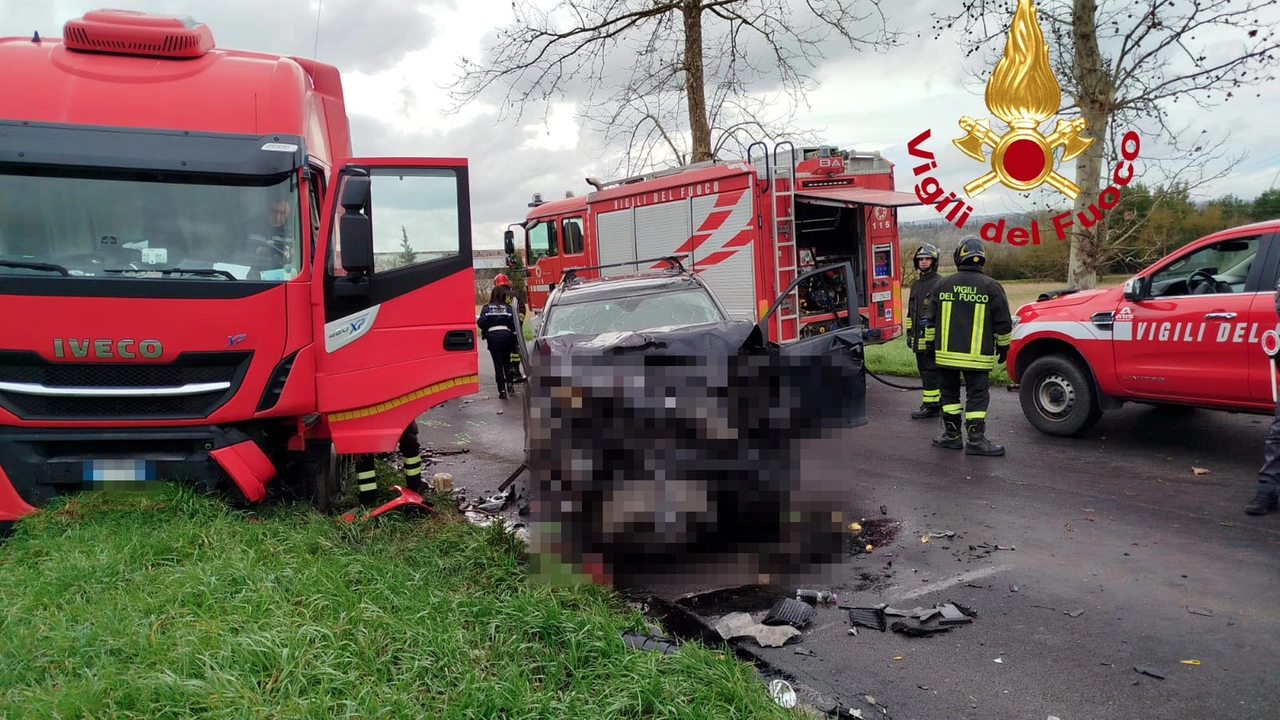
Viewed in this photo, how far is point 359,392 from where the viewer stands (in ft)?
17.1

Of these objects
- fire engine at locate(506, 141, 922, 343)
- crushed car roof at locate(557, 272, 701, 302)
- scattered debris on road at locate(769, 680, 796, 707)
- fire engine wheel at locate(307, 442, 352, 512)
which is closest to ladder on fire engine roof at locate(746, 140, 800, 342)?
fire engine at locate(506, 141, 922, 343)

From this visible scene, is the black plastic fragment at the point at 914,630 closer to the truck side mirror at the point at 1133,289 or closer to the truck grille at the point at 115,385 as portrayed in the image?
the truck grille at the point at 115,385

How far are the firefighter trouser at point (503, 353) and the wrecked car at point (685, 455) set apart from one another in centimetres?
657

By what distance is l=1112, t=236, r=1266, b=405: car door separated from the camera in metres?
6.16

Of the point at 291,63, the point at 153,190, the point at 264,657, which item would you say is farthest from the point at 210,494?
the point at 291,63

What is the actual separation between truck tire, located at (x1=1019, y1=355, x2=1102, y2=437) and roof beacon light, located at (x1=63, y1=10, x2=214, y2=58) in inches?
291

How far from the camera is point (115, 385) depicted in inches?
185

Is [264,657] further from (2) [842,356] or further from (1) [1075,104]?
(1) [1075,104]

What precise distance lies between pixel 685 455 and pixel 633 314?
2505mm

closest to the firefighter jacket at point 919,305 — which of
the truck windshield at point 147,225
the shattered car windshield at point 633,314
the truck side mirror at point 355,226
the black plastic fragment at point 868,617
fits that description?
the shattered car windshield at point 633,314

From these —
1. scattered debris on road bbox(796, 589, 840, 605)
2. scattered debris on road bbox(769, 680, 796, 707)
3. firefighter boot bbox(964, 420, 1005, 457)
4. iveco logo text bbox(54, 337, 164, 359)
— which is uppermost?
iveco logo text bbox(54, 337, 164, 359)

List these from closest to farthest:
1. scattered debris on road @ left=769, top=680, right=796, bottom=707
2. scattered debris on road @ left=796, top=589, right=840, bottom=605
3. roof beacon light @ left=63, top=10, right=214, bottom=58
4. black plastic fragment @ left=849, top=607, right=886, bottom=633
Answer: scattered debris on road @ left=769, top=680, right=796, bottom=707 < black plastic fragment @ left=849, top=607, right=886, bottom=633 < scattered debris on road @ left=796, top=589, right=840, bottom=605 < roof beacon light @ left=63, top=10, right=214, bottom=58

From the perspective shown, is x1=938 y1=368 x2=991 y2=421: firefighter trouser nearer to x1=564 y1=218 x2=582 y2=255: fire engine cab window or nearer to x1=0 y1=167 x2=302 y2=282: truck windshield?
x1=0 y1=167 x2=302 y2=282: truck windshield

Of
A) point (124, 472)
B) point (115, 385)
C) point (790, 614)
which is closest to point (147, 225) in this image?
point (115, 385)
